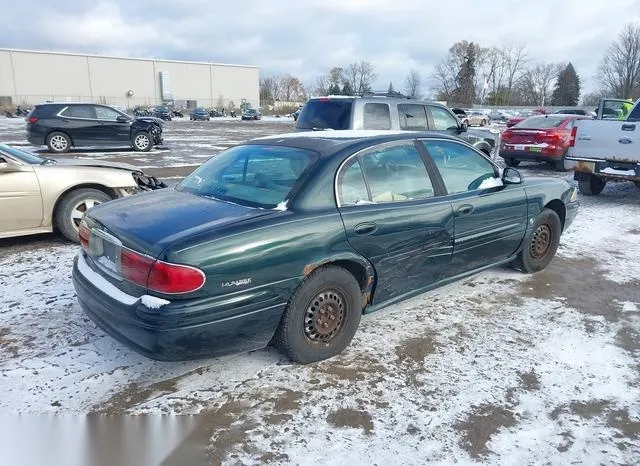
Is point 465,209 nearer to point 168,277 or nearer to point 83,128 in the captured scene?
point 168,277

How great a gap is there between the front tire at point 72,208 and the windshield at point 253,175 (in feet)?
8.04

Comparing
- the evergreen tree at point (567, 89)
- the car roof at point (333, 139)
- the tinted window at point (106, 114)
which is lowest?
the car roof at point (333, 139)

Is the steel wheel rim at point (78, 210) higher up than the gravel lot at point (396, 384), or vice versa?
the steel wheel rim at point (78, 210)

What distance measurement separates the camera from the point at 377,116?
838 centimetres

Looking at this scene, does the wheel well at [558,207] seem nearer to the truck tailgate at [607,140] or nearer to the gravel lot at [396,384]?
the gravel lot at [396,384]

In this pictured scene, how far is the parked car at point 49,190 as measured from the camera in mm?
5672

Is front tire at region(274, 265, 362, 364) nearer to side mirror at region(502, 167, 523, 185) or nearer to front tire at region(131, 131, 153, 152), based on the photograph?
side mirror at region(502, 167, 523, 185)

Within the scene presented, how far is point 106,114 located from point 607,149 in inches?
579

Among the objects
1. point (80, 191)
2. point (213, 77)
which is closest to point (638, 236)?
point (80, 191)

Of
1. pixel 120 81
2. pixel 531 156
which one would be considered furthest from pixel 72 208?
pixel 120 81

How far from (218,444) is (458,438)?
1289mm

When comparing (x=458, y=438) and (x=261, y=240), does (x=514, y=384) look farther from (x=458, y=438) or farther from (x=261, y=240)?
(x=261, y=240)

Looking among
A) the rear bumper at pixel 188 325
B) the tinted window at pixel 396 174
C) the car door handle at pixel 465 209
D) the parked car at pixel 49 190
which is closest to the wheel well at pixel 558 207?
the car door handle at pixel 465 209

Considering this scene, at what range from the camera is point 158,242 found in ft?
9.70
